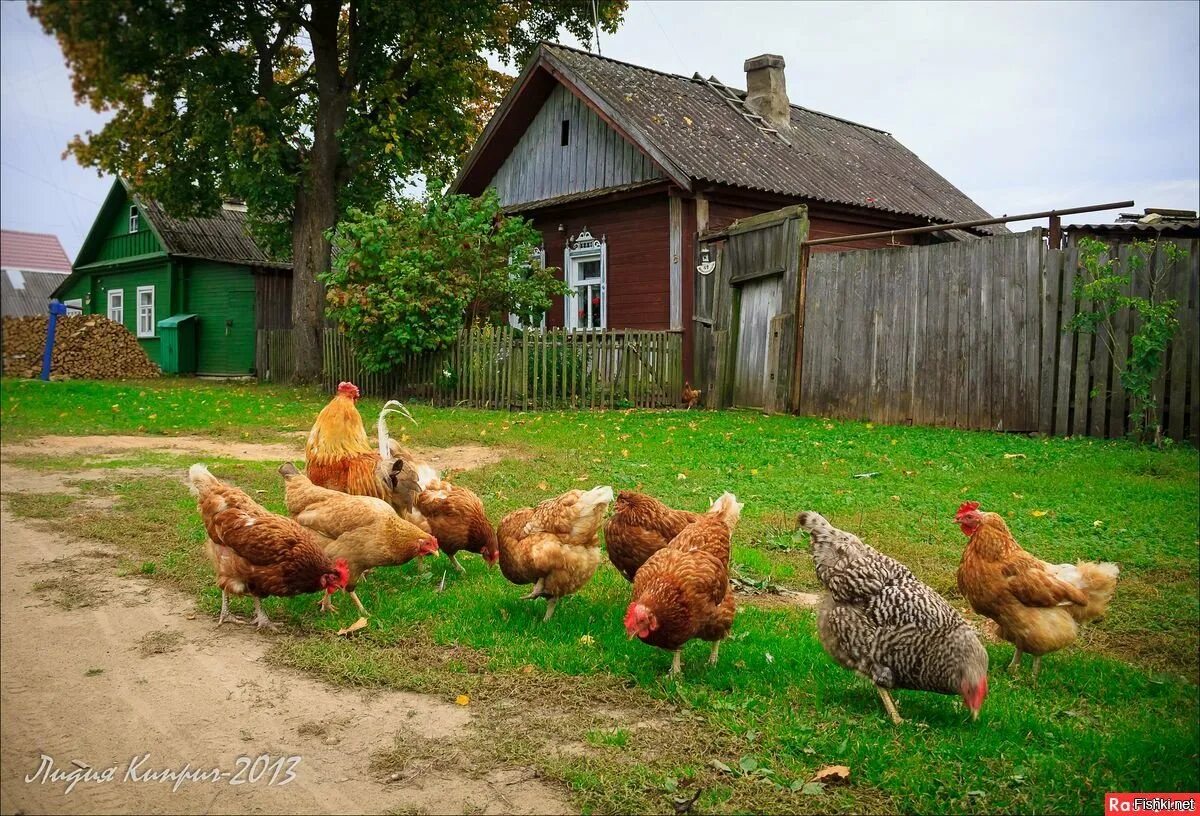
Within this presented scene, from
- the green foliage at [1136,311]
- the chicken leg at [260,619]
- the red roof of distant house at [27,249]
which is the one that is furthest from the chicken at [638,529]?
the green foliage at [1136,311]

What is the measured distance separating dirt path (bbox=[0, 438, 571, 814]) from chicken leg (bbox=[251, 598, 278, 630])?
9 cm

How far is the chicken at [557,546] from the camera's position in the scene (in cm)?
496

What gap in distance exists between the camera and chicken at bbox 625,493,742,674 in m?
4.01

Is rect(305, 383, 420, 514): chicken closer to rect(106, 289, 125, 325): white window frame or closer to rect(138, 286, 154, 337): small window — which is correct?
rect(138, 286, 154, 337): small window

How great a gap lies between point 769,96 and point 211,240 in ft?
65.2

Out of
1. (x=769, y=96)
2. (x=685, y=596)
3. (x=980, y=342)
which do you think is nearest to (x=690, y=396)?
(x=980, y=342)

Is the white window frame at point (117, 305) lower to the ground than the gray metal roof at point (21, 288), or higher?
higher

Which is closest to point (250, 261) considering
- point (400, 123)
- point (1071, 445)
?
point (400, 123)

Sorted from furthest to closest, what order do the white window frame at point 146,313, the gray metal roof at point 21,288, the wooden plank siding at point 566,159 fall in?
the white window frame at point 146,313 < the wooden plank siding at point 566,159 < the gray metal roof at point 21,288

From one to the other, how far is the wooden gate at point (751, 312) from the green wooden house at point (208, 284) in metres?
18.3

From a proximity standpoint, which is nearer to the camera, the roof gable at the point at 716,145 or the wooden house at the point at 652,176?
the roof gable at the point at 716,145

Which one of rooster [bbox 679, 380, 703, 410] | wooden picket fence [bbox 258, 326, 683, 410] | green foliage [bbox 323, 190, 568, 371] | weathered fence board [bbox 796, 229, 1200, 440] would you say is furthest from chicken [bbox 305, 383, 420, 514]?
rooster [bbox 679, 380, 703, 410]

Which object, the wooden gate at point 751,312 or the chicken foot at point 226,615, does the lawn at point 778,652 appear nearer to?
the chicken foot at point 226,615

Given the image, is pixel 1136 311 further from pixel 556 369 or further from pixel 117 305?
pixel 117 305
